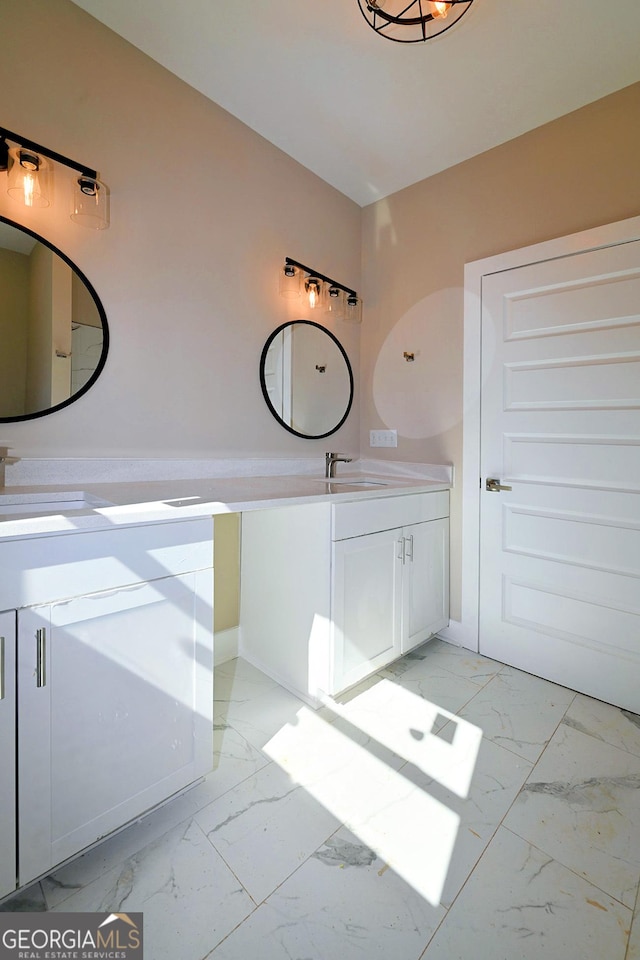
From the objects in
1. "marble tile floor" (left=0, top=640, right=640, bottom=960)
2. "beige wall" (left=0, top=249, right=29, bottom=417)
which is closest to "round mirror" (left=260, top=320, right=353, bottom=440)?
"beige wall" (left=0, top=249, right=29, bottom=417)

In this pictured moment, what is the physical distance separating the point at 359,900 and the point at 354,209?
3.16 meters

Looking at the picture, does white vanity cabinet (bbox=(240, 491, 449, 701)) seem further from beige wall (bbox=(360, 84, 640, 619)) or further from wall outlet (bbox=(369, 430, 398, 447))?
wall outlet (bbox=(369, 430, 398, 447))

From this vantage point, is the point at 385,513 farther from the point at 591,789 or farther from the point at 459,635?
the point at 591,789

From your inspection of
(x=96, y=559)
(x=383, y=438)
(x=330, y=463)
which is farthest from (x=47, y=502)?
(x=383, y=438)

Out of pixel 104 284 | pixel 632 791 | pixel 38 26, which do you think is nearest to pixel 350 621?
pixel 632 791

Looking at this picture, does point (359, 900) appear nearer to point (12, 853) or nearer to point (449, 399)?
point (12, 853)

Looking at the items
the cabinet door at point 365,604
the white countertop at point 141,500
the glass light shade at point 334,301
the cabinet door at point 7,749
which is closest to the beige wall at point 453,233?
the glass light shade at point 334,301

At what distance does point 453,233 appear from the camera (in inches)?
89.0

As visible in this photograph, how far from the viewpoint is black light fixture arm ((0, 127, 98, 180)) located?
132cm

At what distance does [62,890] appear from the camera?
997mm

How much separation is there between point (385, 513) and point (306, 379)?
3.19ft

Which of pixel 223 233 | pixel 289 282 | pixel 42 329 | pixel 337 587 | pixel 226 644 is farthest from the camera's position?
pixel 289 282

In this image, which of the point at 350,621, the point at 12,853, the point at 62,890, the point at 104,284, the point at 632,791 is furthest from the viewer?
the point at 350,621

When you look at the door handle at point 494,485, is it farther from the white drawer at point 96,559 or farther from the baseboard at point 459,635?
the white drawer at point 96,559
